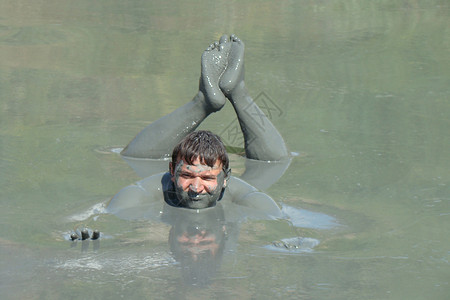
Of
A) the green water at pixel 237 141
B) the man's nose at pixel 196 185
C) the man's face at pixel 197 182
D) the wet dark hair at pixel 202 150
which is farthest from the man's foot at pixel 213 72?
the man's nose at pixel 196 185

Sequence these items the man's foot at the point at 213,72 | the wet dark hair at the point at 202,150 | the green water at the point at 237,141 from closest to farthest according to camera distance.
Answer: the green water at the point at 237,141 → the wet dark hair at the point at 202,150 → the man's foot at the point at 213,72

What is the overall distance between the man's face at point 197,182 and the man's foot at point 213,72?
1.29 metres

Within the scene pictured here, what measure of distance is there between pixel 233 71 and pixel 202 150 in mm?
1421

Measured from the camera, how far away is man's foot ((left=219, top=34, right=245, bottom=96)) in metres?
6.38

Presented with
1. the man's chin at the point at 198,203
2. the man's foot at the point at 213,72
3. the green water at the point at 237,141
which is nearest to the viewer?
the green water at the point at 237,141

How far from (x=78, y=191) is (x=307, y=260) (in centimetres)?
209

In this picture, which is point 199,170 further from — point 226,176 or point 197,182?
point 226,176

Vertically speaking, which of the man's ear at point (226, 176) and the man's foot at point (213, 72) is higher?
the man's foot at point (213, 72)

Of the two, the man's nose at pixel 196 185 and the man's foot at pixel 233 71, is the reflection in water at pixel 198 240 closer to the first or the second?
the man's nose at pixel 196 185

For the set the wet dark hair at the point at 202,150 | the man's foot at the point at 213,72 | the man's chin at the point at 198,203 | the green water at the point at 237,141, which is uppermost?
the man's foot at the point at 213,72

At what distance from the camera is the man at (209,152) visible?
5172mm

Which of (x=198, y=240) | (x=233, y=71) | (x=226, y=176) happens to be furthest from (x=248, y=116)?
(x=198, y=240)

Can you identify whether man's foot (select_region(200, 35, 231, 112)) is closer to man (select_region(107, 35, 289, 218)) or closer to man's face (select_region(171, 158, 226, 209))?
man (select_region(107, 35, 289, 218))

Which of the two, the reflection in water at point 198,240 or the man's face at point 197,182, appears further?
the man's face at point 197,182
